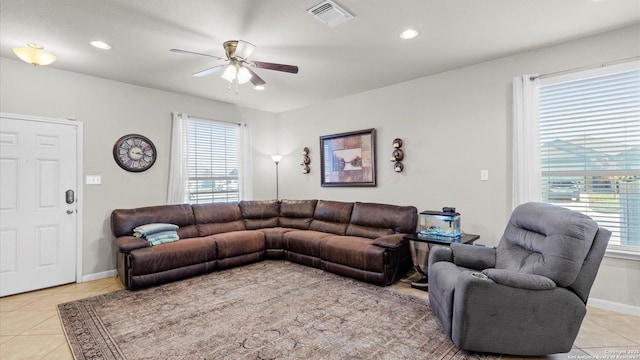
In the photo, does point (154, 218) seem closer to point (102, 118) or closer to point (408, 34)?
point (102, 118)

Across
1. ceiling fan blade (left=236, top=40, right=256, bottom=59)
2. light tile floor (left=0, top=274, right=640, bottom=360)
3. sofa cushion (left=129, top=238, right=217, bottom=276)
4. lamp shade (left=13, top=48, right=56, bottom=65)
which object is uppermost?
ceiling fan blade (left=236, top=40, right=256, bottom=59)

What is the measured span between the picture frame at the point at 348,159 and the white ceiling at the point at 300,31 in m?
1.16

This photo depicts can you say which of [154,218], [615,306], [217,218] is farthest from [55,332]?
[615,306]

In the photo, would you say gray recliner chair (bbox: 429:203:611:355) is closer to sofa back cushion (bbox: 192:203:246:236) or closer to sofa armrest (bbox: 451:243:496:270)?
sofa armrest (bbox: 451:243:496:270)

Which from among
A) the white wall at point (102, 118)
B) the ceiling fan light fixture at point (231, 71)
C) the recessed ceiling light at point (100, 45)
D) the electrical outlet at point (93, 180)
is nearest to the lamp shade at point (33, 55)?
the recessed ceiling light at point (100, 45)

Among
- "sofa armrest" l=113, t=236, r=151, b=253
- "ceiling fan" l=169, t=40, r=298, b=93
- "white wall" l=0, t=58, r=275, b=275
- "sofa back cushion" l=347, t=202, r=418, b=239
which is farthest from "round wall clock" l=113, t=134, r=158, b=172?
"sofa back cushion" l=347, t=202, r=418, b=239

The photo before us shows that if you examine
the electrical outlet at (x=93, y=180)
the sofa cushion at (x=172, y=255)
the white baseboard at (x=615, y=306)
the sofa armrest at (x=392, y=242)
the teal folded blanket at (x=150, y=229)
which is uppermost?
the electrical outlet at (x=93, y=180)

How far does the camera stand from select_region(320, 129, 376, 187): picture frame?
4.60 metres

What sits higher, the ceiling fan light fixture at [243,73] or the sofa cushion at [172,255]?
the ceiling fan light fixture at [243,73]

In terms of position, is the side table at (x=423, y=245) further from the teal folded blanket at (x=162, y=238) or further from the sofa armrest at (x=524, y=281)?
the teal folded blanket at (x=162, y=238)

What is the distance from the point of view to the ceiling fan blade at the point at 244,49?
289 cm

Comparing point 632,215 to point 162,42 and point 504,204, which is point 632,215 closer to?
point 504,204

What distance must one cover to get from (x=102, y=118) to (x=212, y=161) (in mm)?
1620

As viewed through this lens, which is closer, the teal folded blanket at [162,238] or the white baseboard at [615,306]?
the white baseboard at [615,306]
